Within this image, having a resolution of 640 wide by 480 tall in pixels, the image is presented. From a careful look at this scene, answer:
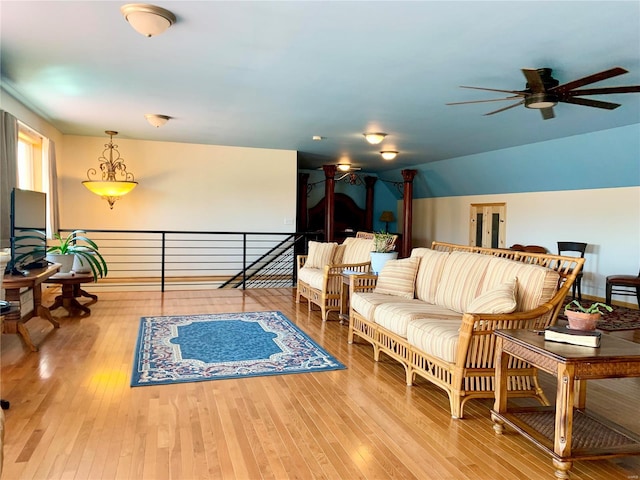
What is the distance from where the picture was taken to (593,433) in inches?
91.6

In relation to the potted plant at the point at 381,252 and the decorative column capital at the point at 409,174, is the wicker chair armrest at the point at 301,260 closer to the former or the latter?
the potted plant at the point at 381,252

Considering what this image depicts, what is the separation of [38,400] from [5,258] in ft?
4.31

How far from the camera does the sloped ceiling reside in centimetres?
274

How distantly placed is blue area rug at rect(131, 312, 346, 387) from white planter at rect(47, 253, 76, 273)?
1.21 meters

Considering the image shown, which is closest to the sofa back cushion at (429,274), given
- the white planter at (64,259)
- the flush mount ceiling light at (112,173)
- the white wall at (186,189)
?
the white planter at (64,259)

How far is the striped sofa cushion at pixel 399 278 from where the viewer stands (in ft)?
13.4

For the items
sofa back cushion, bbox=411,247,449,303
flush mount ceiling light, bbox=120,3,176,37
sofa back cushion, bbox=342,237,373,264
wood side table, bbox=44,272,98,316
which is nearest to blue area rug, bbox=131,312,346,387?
wood side table, bbox=44,272,98,316

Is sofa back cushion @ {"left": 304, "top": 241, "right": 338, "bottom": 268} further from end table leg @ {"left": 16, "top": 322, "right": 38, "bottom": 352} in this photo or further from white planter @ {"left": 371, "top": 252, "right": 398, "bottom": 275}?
end table leg @ {"left": 16, "top": 322, "right": 38, "bottom": 352}

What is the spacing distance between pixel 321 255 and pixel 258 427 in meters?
3.65

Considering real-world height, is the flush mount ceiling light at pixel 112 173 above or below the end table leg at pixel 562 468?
above

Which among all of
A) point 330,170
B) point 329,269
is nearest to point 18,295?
point 329,269

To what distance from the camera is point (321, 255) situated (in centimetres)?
607

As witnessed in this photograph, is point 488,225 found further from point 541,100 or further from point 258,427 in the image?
point 258,427

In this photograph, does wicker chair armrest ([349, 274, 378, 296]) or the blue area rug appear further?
wicker chair armrest ([349, 274, 378, 296])
